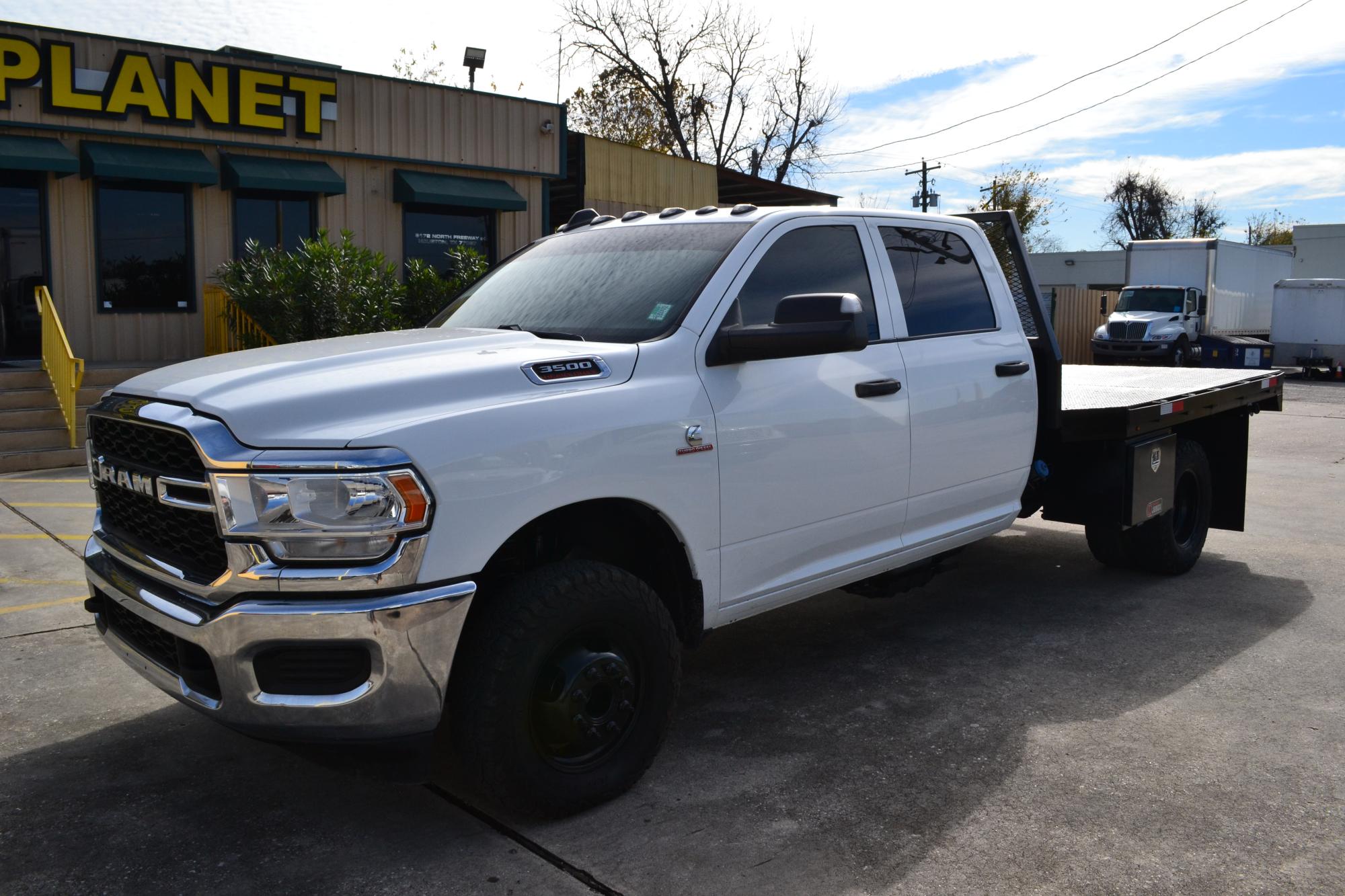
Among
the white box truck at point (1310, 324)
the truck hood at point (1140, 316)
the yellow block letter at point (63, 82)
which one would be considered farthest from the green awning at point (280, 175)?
the white box truck at point (1310, 324)

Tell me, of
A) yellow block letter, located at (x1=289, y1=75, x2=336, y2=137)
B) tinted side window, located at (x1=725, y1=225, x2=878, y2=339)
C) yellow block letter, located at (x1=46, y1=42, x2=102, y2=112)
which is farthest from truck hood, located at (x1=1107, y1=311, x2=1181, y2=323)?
tinted side window, located at (x1=725, y1=225, x2=878, y2=339)

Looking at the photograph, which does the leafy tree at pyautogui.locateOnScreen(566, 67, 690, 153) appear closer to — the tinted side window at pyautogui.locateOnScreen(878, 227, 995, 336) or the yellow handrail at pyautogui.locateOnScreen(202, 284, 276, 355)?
the yellow handrail at pyautogui.locateOnScreen(202, 284, 276, 355)

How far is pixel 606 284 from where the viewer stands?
4.12m

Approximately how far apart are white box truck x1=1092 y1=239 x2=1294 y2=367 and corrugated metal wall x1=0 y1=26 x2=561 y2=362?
1582 cm

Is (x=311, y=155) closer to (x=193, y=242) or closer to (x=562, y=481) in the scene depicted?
(x=193, y=242)

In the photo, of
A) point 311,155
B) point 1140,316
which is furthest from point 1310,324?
point 311,155

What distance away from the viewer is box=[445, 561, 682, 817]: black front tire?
308 centimetres

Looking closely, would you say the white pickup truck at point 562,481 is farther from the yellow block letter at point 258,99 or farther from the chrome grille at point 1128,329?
the chrome grille at point 1128,329

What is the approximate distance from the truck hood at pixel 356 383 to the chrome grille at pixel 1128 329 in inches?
1045

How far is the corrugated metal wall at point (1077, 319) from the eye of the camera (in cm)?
3225

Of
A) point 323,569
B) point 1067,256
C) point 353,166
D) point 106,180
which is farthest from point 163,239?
point 1067,256

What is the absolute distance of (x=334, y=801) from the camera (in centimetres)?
356

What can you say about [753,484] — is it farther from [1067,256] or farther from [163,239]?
[1067,256]

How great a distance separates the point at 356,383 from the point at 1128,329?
90.4 feet
